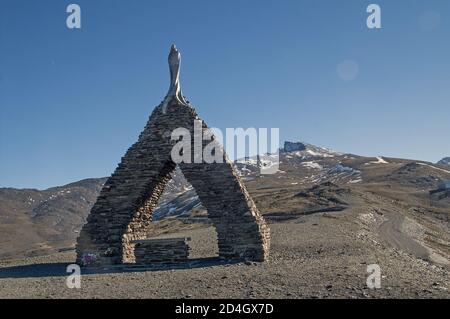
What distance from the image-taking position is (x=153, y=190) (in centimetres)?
2156

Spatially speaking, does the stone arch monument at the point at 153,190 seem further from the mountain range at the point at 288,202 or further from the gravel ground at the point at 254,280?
the mountain range at the point at 288,202

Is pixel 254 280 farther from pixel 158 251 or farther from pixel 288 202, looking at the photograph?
pixel 288 202

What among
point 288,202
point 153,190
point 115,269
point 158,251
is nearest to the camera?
point 115,269

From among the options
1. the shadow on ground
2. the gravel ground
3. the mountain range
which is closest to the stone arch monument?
the shadow on ground

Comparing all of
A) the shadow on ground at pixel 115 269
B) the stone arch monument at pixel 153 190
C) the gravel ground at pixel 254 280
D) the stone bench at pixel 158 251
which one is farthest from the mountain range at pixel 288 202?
the stone bench at pixel 158 251

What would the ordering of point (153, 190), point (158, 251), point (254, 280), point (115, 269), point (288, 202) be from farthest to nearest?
point (288, 202) < point (153, 190) < point (158, 251) < point (115, 269) < point (254, 280)

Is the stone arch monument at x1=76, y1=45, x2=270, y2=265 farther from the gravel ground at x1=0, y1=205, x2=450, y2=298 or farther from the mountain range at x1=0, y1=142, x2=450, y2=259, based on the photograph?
the mountain range at x1=0, y1=142, x2=450, y2=259

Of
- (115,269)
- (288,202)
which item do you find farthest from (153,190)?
(288,202)

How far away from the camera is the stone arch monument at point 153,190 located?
63.7 feet
